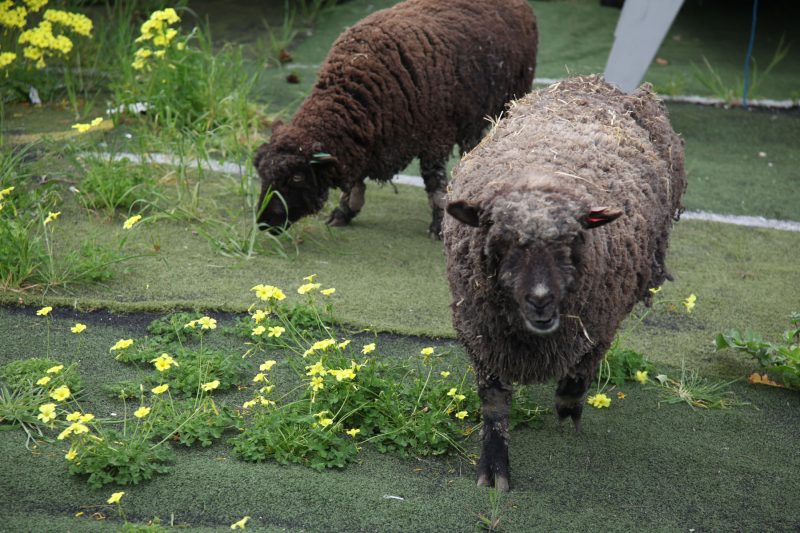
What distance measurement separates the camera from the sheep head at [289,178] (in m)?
5.68

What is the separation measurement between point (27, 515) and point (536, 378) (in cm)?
203

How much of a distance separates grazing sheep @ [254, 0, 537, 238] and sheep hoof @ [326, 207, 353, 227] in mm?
307

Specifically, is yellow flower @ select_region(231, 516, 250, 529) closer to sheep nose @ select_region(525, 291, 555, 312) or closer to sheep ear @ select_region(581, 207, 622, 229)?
sheep nose @ select_region(525, 291, 555, 312)

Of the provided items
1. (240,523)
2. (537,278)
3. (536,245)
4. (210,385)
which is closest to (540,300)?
(537,278)

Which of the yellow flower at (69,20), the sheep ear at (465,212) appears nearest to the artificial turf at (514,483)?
the sheep ear at (465,212)

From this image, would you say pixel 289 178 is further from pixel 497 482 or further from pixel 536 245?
pixel 536 245

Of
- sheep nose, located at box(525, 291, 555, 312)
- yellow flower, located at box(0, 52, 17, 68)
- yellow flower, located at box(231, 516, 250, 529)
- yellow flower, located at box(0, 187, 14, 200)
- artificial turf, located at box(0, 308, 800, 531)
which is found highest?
sheep nose, located at box(525, 291, 555, 312)

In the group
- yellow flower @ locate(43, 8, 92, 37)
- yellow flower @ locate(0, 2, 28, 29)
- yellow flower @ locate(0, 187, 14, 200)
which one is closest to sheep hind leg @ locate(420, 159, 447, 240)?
yellow flower @ locate(0, 187, 14, 200)

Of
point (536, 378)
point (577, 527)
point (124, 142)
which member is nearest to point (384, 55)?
point (124, 142)

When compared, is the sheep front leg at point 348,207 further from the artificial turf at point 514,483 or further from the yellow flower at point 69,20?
the yellow flower at point 69,20

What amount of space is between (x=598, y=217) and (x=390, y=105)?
2.85m

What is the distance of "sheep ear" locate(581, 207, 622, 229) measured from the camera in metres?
3.17

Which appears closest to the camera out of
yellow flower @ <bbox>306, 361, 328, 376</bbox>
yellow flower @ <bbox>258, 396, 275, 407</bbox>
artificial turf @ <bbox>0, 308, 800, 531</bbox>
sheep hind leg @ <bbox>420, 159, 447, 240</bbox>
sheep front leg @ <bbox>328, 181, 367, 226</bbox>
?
artificial turf @ <bbox>0, 308, 800, 531</bbox>

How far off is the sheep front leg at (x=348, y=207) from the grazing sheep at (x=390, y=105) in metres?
0.11
